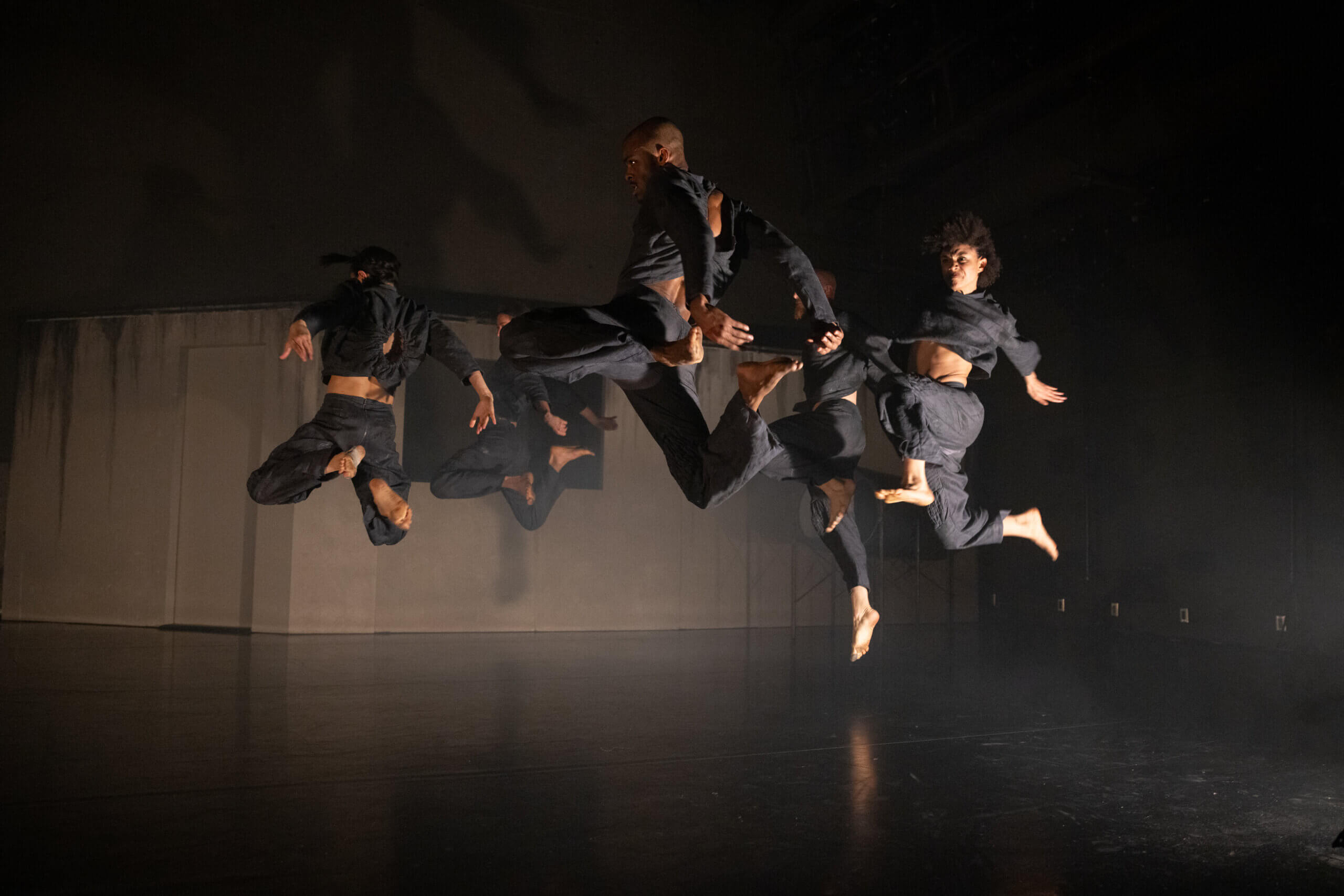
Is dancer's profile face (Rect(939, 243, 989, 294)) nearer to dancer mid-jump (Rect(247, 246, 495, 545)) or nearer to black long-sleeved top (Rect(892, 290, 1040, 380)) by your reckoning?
black long-sleeved top (Rect(892, 290, 1040, 380))

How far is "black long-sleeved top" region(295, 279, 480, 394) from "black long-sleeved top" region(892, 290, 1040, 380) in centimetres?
183

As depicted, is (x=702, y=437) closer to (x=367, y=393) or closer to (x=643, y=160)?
(x=643, y=160)

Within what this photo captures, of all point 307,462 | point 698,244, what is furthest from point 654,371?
point 307,462

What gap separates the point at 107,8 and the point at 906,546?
24.3 feet

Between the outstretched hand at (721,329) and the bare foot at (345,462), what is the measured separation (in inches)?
75.6

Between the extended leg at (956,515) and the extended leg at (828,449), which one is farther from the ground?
the extended leg at (828,449)

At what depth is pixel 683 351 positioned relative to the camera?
290 centimetres

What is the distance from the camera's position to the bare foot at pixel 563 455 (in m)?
5.40

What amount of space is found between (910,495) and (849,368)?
0.58 meters

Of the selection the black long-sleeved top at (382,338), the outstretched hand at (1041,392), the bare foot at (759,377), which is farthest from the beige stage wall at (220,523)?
the bare foot at (759,377)

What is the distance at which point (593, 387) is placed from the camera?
731 cm

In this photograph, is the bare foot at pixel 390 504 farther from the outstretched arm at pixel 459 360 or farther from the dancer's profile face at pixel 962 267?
the dancer's profile face at pixel 962 267

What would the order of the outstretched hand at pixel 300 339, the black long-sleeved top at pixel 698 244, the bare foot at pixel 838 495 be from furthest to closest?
the bare foot at pixel 838 495, the outstretched hand at pixel 300 339, the black long-sleeved top at pixel 698 244

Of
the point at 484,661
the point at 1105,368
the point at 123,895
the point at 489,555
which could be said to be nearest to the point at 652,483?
the point at 489,555
